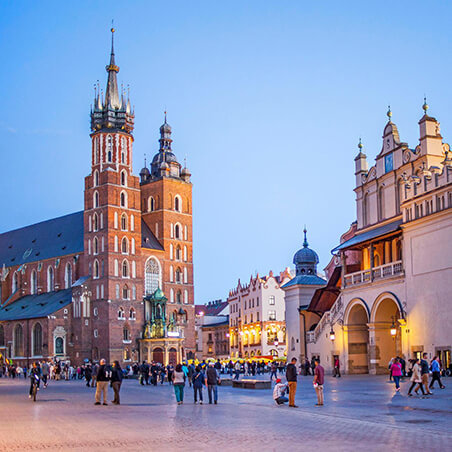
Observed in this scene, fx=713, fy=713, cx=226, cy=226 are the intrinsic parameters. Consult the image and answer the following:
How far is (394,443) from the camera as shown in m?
12.7

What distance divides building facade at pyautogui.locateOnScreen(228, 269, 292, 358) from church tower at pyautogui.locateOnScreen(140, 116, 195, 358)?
42.5ft

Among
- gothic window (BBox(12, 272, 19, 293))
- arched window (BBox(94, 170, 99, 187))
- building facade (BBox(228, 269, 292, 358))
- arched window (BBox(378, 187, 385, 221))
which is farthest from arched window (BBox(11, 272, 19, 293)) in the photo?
arched window (BBox(378, 187, 385, 221))

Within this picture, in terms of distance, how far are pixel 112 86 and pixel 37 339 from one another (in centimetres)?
3446

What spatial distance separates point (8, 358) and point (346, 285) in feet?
193

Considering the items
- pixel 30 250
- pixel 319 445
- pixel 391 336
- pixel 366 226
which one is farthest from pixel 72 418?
pixel 30 250

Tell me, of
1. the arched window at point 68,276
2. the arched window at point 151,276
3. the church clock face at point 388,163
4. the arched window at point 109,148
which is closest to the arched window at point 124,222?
the arched window at point 151,276

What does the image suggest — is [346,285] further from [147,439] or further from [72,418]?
[147,439]

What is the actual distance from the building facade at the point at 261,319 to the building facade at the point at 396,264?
52411mm

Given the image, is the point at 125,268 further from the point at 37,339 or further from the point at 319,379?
the point at 319,379

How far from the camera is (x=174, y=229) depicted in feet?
310

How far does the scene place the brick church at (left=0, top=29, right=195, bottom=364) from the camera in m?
85.1

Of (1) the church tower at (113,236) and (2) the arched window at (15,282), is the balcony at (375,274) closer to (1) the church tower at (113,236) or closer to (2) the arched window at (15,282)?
(1) the church tower at (113,236)

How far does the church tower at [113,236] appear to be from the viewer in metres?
84.2

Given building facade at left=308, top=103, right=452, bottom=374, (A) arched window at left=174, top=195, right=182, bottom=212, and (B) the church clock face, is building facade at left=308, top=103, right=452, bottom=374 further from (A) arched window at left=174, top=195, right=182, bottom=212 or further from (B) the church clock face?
(A) arched window at left=174, top=195, right=182, bottom=212
